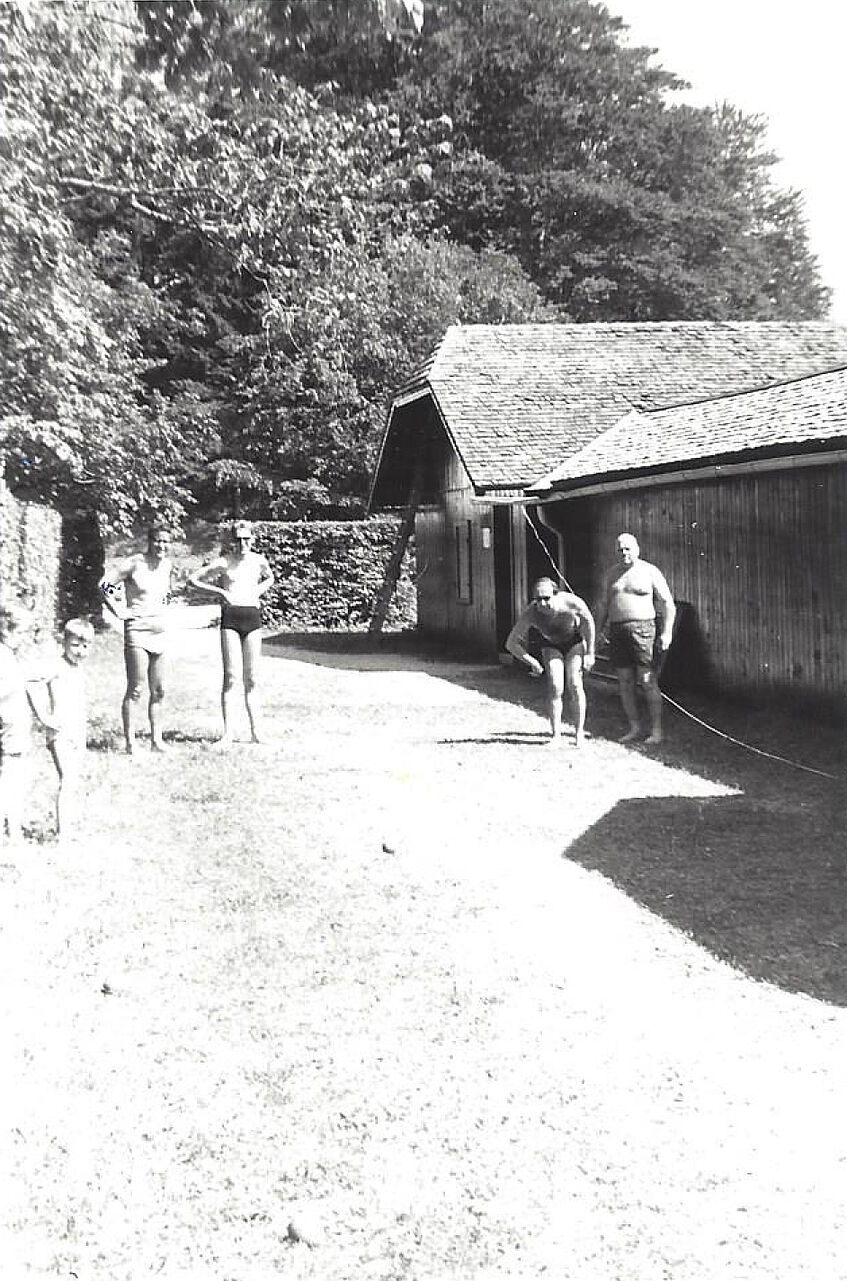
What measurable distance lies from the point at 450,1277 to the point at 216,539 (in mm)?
37614

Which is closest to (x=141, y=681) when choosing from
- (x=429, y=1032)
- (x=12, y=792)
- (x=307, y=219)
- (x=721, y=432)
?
(x=12, y=792)

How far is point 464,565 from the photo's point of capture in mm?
24844

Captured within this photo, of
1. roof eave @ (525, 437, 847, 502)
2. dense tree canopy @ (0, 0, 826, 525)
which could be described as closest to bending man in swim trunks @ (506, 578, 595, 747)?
roof eave @ (525, 437, 847, 502)

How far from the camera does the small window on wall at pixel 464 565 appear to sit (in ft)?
80.5

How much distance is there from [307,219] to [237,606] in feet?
15.3

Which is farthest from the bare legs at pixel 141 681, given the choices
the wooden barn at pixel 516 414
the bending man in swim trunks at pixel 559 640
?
the wooden barn at pixel 516 414

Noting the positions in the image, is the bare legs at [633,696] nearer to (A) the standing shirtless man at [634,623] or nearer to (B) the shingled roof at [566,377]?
(A) the standing shirtless man at [634,623]

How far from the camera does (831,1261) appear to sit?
3748 mm

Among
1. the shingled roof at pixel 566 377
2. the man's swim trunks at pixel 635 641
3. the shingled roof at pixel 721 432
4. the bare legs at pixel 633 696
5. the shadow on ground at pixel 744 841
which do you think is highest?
the shingled roof at pixel 566 377

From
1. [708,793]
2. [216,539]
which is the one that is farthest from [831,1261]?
[216,539]

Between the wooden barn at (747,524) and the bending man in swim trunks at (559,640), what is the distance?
7.00ft

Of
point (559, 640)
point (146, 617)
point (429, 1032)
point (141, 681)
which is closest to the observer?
point (429, 1032)

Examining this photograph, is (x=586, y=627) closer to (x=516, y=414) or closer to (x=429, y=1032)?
(x=429, y=1032)

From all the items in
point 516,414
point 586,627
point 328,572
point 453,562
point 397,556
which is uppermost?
point 516,414
